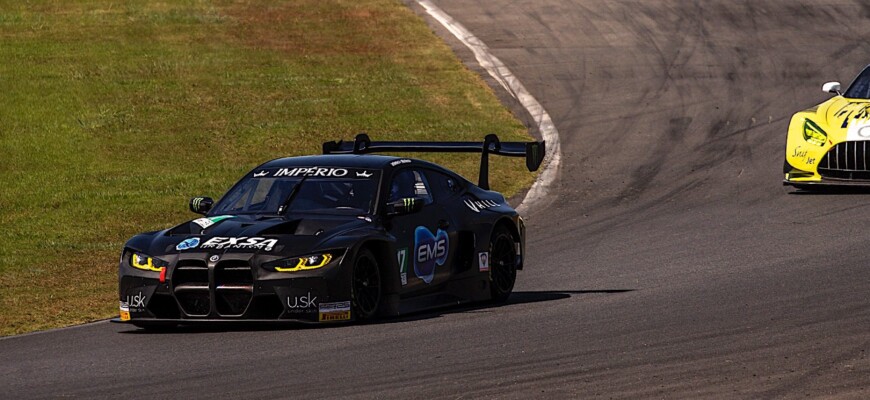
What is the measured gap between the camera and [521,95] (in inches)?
992

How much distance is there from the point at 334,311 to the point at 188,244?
113cm

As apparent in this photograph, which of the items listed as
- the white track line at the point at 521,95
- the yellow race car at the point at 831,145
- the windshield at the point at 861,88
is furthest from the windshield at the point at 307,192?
the windshield at the point at 861,88

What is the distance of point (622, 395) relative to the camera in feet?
24.9

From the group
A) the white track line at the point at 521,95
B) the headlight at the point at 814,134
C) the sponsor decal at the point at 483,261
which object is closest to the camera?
the sponsor decal at the point at 483,261

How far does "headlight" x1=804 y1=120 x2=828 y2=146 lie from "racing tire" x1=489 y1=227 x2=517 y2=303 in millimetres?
6310

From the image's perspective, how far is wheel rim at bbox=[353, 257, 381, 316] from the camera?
1051cm

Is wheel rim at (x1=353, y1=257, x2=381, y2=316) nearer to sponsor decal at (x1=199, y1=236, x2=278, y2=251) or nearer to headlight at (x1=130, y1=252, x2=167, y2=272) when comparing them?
sponsor decal at (x1=199, y1=236, x2=278, y2=251)

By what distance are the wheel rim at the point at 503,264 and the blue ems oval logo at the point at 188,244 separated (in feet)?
9.00

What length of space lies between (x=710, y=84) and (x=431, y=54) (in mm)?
5310

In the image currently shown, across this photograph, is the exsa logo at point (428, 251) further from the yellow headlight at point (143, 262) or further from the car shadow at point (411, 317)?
the yellow headlight at point (143, 262)

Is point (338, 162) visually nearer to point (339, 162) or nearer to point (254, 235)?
point (339, 162)

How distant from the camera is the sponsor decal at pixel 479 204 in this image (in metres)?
12.2

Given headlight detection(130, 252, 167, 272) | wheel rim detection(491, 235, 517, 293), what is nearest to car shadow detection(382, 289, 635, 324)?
wheel rim detection(491, 235, 517, 293)

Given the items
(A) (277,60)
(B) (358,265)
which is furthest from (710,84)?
(B) (358,265)
